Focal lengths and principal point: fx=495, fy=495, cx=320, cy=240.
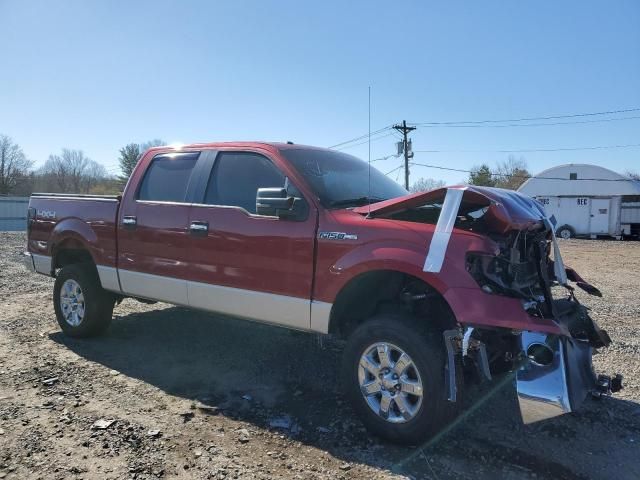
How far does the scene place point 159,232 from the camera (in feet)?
15.6

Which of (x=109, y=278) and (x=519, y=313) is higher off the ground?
(x=519, y=313)

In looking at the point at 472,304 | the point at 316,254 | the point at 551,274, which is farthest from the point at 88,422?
the point at 551,274

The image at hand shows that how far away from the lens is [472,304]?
3113 millimetres

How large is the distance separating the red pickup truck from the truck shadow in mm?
264

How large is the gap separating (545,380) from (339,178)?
2.31 metres

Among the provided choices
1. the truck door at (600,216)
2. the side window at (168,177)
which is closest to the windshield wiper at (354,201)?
the side window at (168,177)

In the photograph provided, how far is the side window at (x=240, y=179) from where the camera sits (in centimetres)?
428

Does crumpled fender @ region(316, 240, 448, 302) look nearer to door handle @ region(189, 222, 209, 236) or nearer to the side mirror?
the side mirror

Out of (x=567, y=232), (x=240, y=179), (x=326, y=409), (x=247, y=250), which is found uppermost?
(x=240, y=179)

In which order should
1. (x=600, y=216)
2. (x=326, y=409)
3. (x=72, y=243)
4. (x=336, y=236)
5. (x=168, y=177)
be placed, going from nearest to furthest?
(x=336, y=236), (x=326, y=409), (x=168, y=177), (x=72, y=243), (x=600, y=216)

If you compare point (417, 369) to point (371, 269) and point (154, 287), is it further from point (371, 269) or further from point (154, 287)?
point (154, 287)

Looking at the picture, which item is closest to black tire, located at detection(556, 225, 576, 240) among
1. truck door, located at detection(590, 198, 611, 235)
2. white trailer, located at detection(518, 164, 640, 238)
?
white trailer, located at detection(518, 164, 640, 238)

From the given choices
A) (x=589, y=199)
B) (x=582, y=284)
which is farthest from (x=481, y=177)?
(x=582, y=284)

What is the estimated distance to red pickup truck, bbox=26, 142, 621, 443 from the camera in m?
3.16
